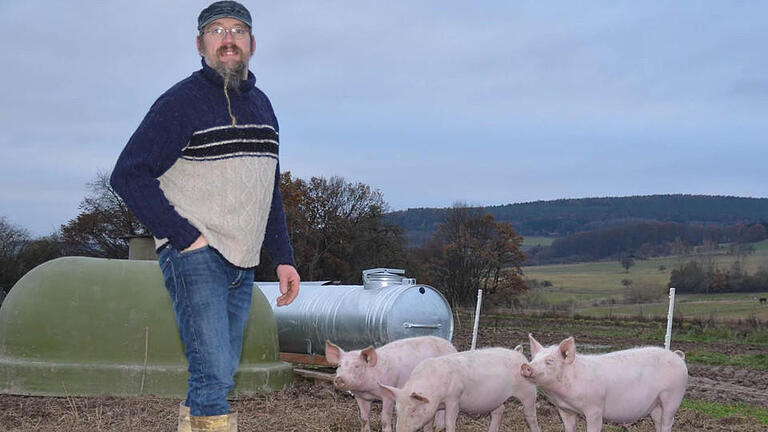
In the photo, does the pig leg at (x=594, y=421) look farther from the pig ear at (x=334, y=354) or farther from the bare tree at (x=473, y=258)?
the bare tree at (x=473, y=258)

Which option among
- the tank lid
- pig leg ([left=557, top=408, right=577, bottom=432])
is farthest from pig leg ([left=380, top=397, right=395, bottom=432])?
the tank lid

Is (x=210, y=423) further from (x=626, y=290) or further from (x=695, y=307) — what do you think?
(x=626, y=290)

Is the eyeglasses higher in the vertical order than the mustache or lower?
higher

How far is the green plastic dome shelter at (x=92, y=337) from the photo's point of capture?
32.4 ft

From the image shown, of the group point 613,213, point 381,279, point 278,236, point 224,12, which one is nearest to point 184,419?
point 278,236

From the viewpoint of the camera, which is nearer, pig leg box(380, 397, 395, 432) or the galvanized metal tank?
pig leg box(380, 397, 395, 432)

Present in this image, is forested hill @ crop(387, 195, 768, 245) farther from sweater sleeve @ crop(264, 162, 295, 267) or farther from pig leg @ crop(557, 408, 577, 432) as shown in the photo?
sweater sleeve @ crop(264, 162, 295, 267)

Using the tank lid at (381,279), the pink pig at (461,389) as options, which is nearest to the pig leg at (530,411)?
the pink pig at (461,389)

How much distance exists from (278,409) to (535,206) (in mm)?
115012

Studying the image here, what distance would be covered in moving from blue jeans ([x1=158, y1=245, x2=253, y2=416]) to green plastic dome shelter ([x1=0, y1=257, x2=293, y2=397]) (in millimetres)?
6972

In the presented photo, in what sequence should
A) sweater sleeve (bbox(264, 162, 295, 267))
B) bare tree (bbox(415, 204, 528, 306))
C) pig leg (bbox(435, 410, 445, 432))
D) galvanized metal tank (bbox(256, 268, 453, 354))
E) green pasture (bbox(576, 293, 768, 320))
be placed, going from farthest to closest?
bare tree (bbox(415, 204, 528, 306)) < green pasture (bbox(576, 293, 768, 320)) < galvanized metal tank (bbox(256, 268, 453, 354)) < pig leg (bbox(435, 410, 445, 432)) < sweater sleeve (bbox(264, 162, 295, 267))

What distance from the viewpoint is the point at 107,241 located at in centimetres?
4791

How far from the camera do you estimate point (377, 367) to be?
7.81 metres

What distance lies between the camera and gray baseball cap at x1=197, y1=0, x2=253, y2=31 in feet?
11.6
